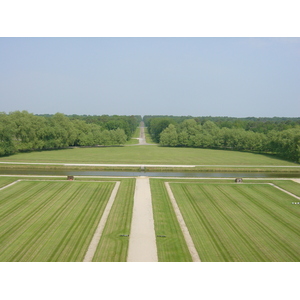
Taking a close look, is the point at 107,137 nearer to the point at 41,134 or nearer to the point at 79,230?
the point at 41,134

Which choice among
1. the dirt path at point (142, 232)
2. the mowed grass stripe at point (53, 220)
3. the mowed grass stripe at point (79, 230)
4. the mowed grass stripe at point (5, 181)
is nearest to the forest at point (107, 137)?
the mowed grass stripe at point (5, 181)

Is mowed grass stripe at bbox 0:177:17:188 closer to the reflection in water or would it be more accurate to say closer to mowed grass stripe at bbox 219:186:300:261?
the reflection in water

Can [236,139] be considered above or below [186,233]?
above

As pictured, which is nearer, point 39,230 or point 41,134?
point 39,230

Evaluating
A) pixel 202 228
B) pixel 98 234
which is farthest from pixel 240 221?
pixel 98 234

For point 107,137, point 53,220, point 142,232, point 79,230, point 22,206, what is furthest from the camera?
point 107,137

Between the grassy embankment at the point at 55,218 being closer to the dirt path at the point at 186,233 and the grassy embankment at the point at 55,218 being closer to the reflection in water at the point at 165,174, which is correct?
the dirt path at the point at 186,233

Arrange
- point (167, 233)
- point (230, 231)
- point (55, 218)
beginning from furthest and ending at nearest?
point (55, 218), point (230, 231), point (167, 233)
